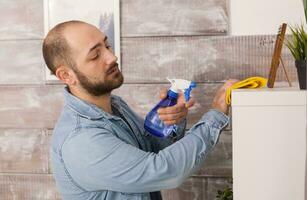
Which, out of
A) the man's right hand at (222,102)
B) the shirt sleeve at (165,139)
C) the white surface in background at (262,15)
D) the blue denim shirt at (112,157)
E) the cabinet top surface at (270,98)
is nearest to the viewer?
the cabinet top surface at (270,98)

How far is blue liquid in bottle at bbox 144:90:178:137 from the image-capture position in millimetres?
1368

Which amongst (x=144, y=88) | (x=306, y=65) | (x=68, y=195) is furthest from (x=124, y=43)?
(x=306, y=65)

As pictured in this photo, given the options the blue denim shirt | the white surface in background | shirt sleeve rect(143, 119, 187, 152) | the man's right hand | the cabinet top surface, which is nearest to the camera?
the cabinet top surface

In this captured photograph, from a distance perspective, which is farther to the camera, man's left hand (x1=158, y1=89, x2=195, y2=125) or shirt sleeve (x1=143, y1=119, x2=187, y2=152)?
shirt sleeve (x1=143, y1=119, x2=187, y2=152)

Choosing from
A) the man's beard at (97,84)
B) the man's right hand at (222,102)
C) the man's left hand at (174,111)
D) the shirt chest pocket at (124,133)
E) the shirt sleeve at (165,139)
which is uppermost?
the man's beard at (97,84)

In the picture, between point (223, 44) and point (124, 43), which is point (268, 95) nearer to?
point (223, 44)

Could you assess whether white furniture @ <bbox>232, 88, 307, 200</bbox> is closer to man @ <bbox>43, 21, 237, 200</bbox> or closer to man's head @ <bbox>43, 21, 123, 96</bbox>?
man @ <bbox>43, 21, 237, 200</bbox>

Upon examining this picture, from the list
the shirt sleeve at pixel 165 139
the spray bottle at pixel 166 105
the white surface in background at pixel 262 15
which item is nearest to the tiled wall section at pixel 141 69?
the white surface in background at pixel 262 15

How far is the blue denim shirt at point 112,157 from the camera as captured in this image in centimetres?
116

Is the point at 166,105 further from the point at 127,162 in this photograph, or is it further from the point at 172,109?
the point at 127,162

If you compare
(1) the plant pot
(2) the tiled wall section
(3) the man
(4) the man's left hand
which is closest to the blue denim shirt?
(3) the man

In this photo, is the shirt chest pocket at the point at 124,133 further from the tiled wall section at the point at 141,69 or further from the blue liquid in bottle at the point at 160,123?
the tiled wall section at the point at 141,69

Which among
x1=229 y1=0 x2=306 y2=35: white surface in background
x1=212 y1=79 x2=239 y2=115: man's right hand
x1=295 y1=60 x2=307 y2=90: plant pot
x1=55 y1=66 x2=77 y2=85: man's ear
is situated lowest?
x1=212 y1=79 x2=239 y2=115: man's right hand

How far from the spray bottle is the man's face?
15cm
